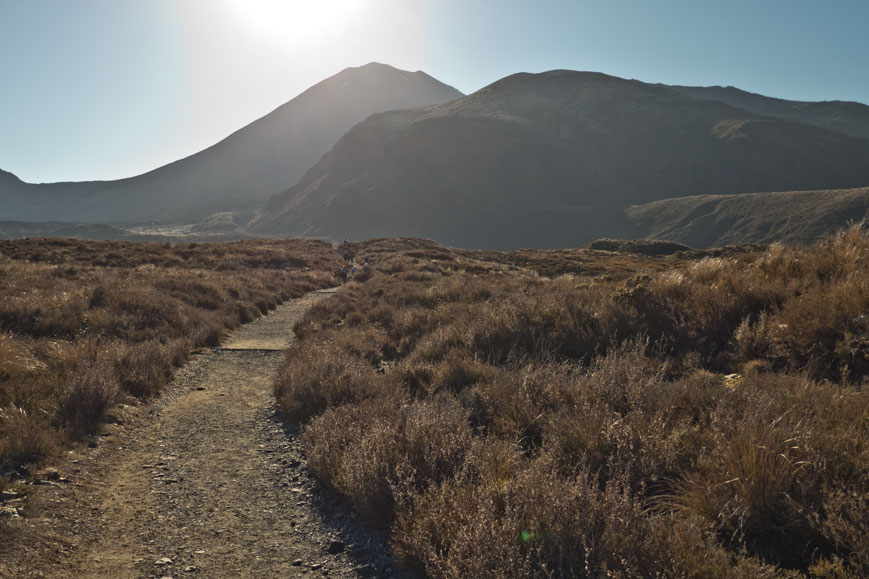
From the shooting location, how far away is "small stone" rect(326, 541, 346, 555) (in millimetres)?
3905

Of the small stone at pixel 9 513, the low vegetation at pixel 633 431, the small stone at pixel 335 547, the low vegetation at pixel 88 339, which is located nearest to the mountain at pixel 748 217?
the low vegetation at pixel 633 431

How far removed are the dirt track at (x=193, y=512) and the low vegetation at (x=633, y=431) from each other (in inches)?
15.8

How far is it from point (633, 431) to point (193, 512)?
4542 millimetres

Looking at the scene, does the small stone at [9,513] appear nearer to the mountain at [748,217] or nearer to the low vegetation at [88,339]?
the low vegetation at [88,339]

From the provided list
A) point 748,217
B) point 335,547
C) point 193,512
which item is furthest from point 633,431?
→ point 748,217

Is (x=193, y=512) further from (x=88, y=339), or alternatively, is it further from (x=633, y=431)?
(x=88, y=339)

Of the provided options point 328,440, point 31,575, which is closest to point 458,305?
point 328,440

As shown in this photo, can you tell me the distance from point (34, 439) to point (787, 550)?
7.51 m

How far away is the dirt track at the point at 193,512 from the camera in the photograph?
12.2 ft

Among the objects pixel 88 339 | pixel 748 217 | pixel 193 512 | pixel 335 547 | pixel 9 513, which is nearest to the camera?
pixel 335 547

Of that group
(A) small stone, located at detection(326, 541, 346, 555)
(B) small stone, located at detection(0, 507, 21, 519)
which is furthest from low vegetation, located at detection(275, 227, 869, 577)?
(B) small stone, located at detection(0, 507, 21, 519)

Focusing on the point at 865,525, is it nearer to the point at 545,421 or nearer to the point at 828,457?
the point at 828,457

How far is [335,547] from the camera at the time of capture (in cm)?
394

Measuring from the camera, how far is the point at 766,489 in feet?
9.62
